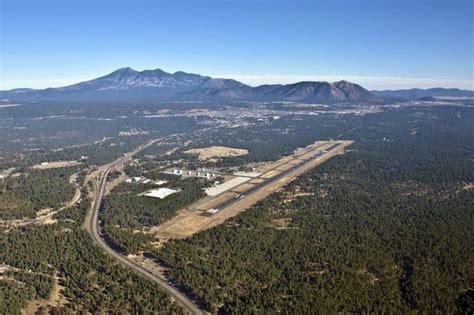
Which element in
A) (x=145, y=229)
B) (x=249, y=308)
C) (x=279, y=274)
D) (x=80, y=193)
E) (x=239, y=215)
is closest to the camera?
(x=249, y=308)

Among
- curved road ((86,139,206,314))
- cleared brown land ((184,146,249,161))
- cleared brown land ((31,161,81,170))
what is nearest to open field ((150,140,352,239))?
curved road ((86,139,206,314))

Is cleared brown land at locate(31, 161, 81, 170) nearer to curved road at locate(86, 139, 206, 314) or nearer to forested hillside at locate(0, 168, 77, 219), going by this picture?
forested hillside at locate(0, 168, 77, 219)

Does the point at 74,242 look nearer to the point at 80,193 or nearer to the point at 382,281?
the point at 80,193

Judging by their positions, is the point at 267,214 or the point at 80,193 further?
the point at 80,193

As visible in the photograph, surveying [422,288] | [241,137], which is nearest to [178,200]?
[422,288]

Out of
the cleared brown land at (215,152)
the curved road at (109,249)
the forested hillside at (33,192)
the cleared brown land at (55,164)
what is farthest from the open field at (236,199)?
the cleared brown land at (55,164)

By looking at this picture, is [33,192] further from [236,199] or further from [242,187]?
[242,187]
